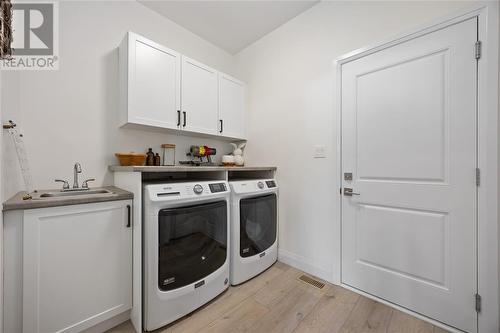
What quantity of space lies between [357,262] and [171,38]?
2.98 meters

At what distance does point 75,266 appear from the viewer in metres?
1.20

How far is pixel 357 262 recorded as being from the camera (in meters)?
1.77

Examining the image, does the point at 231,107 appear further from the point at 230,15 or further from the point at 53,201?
the point at 53,201

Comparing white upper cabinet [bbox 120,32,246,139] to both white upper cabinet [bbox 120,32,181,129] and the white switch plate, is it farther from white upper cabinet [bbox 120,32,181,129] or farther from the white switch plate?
the white switch plate

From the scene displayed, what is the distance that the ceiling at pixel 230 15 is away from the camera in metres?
2.06

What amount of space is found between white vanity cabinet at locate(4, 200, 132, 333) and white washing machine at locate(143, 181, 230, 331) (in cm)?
20

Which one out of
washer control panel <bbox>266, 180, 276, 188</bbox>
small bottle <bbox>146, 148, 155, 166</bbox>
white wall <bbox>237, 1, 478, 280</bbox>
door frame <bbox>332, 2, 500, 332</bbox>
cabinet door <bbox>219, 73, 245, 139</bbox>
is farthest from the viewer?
cabinet door <bbox>219, 73, 245, 139</bbox>

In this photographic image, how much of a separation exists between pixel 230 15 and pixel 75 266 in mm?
2589

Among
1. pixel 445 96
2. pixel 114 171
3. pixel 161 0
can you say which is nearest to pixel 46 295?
pixel 114 171

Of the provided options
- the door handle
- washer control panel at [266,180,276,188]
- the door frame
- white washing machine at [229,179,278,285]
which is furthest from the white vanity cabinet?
the door frame

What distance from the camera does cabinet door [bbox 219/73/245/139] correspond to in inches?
94.9

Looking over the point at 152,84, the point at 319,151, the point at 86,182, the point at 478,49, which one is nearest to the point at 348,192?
the point at 319,151

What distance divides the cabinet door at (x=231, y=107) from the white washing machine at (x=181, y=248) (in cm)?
99

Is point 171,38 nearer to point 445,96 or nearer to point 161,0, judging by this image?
point 161,0
